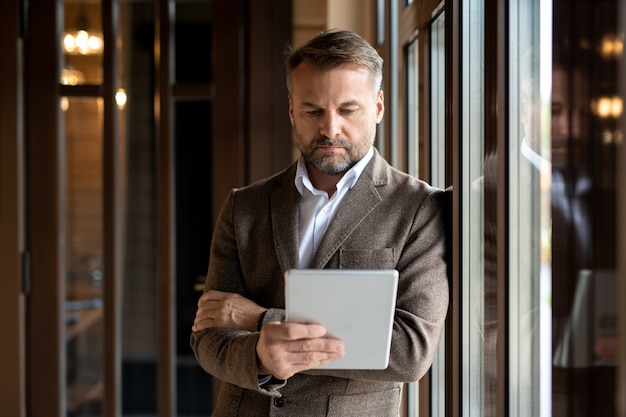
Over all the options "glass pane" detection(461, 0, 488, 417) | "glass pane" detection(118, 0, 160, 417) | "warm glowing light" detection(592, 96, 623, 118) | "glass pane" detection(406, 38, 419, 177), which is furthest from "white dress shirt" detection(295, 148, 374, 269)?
"glass pane" detection(118, 0, 160, 417)

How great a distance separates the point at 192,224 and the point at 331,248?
1616mm

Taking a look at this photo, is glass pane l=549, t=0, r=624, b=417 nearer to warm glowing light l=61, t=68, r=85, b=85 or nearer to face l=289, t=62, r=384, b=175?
face l=289, t=62, r=384, b=175

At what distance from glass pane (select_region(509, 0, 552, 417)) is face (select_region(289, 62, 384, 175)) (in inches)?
13.8

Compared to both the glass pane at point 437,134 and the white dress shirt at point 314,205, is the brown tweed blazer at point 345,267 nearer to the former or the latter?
the white dress shirt at point 314,205

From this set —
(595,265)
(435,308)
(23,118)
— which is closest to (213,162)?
(23,118)

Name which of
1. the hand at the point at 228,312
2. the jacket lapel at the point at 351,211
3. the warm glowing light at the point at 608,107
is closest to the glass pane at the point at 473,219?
the jacket lapel at the point at 351,211

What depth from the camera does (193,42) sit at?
298cm

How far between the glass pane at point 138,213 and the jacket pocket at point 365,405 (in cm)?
177

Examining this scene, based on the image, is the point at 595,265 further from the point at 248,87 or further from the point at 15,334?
the point at 15,334

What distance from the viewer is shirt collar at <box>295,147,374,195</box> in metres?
1.47

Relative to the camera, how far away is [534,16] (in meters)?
1.01

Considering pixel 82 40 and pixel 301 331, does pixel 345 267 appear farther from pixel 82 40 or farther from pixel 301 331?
→ pixel 82 40

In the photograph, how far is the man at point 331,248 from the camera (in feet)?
4.42

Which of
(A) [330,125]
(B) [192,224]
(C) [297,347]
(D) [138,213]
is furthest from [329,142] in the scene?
(D) [138,213]
